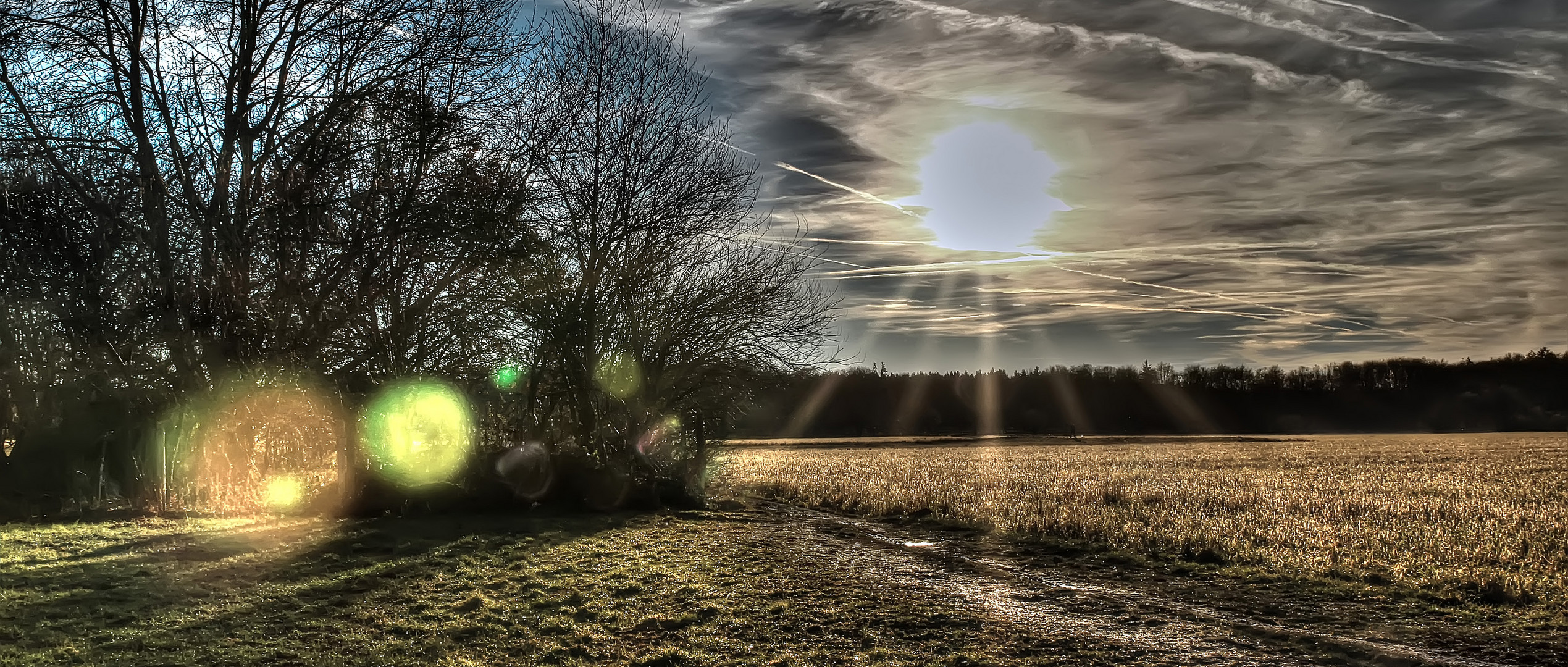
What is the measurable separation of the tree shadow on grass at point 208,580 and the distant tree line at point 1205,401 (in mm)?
82766

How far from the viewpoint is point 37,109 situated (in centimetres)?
1111

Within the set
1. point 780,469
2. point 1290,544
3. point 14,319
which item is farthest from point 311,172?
point 780,469

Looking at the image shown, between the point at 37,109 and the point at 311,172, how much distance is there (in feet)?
11.7

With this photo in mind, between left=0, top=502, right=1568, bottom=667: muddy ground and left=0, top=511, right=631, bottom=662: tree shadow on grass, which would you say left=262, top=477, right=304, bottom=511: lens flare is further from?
left=0, top=502, right=1568, bottom=667: muddy ground

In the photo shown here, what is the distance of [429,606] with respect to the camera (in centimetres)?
942

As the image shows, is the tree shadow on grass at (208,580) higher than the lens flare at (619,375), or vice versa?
the lens flare at (619,375)

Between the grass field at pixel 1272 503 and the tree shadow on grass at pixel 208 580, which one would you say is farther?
the grass field at pixel 1272 503

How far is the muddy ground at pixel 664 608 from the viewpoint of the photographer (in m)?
7.82

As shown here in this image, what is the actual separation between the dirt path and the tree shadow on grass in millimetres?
5226

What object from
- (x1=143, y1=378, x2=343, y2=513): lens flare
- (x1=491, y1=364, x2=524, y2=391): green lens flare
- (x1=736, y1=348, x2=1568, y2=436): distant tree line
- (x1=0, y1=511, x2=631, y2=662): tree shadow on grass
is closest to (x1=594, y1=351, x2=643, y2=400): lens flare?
(x1=491, y1=364, x2=524, y2=391): green lens flare

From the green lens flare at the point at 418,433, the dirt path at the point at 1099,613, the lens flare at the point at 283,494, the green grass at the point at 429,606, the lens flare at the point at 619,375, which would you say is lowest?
the dirt path at the point at 1099,613

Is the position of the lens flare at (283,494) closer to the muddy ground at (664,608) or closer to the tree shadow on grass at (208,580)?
the tree shadow on grass at (208,580)

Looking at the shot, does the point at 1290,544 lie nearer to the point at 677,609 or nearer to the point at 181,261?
the point at 677,609

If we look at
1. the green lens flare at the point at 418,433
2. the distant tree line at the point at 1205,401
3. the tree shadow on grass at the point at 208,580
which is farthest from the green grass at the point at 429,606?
the distant tree line at the point at 1205,401
